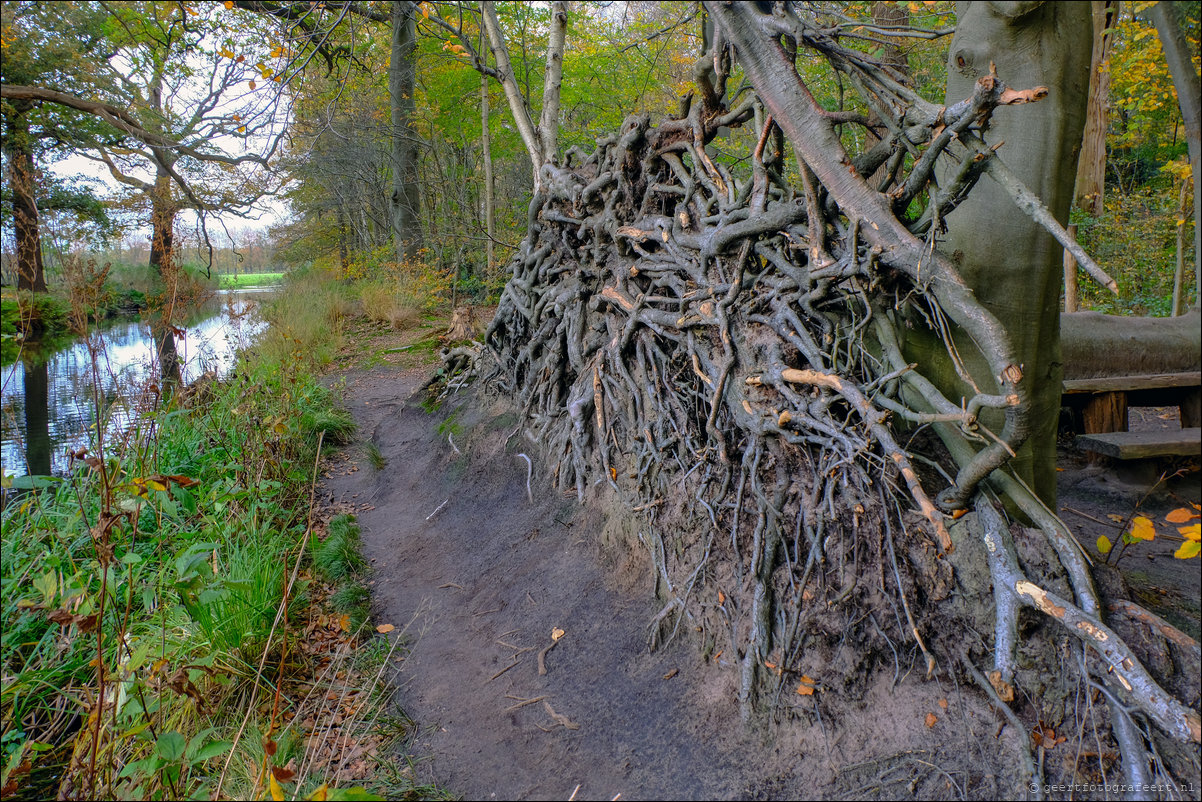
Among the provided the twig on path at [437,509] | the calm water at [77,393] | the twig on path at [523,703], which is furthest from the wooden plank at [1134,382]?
the calm water at [77,393]

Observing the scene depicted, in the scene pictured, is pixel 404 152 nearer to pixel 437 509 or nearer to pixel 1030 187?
pixel 437 509

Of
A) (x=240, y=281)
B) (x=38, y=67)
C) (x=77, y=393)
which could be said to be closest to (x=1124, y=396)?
(x=77, y=393)

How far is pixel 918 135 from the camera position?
8.24 feet

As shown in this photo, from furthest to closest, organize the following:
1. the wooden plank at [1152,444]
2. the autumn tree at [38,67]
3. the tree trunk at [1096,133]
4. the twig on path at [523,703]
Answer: the autumn tree at [38,67], the tree trunk at [1096,133], the wooden plank at [1152,444], the twig on path at [523,703]

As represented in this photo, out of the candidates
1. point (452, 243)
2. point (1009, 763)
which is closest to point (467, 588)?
point (1009, 763)

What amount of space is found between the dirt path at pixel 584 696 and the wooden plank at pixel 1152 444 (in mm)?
449

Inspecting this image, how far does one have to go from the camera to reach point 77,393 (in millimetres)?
6000

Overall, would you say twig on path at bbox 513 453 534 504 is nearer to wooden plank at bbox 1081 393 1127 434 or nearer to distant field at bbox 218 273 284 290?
wooden plank at bbox 1081 393 1127 434

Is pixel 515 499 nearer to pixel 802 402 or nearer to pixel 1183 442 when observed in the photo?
pixel 802 402

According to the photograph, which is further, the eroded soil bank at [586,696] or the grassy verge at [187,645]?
the grassy verge at [187,645]

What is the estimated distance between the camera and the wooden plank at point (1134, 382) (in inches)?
161

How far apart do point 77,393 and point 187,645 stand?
172 inches

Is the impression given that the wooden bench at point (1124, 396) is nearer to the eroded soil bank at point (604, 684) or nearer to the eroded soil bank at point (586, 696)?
the eroded soil bank at point (604, 684)

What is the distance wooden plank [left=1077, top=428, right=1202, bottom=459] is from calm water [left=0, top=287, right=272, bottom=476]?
5.48 metres
